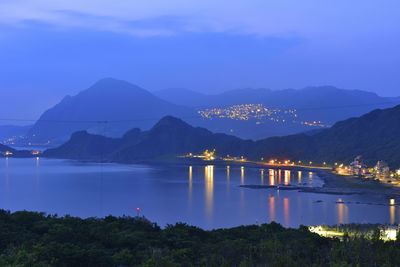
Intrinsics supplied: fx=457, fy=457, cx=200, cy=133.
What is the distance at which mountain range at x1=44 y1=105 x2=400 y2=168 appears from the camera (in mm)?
100331

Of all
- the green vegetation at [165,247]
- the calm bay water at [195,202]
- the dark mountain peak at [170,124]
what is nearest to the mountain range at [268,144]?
the dark mountain peak at [170,124]

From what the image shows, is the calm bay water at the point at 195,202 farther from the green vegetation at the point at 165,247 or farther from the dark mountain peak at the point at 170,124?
the dark mountain peak at the point at 170,124

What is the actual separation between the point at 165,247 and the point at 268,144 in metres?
119

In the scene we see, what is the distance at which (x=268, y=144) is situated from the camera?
12962cm

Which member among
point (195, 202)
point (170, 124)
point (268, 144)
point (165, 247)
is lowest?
point (195, 202)

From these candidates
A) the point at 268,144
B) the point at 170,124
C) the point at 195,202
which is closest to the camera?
the point at 195,202

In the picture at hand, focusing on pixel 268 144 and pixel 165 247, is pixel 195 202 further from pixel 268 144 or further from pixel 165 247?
pixel 268 144

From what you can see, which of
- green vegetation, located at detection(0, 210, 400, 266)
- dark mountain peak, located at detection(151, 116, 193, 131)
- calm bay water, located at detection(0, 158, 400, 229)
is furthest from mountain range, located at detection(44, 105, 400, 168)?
green vegetation, located at detection(0, 210, 400, 266)

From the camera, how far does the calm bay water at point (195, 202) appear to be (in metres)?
43.4

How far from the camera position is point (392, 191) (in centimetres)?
5859

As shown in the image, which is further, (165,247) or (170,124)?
(170,124)

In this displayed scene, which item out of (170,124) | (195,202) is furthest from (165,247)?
(170,124)

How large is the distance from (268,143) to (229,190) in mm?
66554

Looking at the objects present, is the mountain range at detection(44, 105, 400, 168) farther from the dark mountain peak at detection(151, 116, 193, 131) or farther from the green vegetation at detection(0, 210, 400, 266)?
the green vegetation at detection(0, 210, 400, 266)
